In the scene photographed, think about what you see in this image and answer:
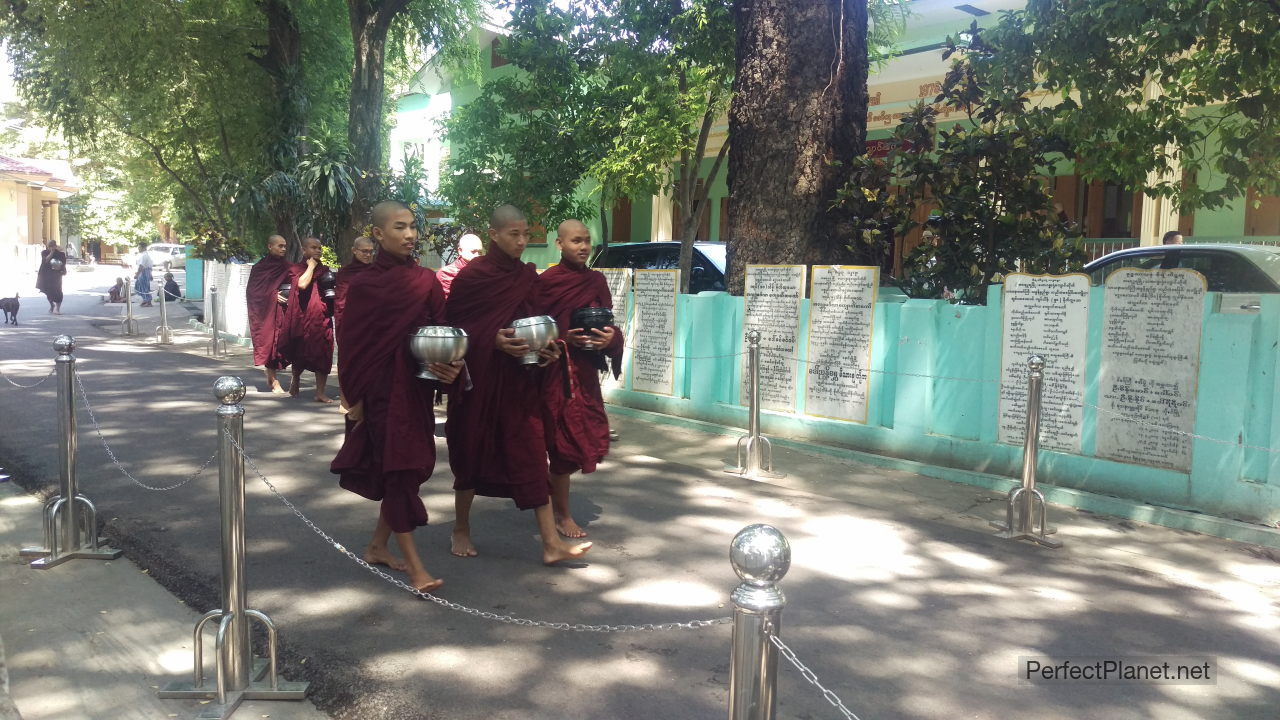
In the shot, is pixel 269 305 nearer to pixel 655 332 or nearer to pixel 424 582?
pixel 655 332

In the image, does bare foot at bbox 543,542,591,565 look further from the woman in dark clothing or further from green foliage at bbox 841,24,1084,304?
the woman in dark clothing

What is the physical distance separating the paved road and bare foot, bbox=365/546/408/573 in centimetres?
14

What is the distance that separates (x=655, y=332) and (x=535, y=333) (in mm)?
5341

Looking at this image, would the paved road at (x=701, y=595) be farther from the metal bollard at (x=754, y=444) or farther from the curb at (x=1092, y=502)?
the metal bollard at (x=754, y=444)

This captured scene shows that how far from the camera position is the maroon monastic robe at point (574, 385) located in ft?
17.7

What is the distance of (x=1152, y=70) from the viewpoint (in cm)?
745

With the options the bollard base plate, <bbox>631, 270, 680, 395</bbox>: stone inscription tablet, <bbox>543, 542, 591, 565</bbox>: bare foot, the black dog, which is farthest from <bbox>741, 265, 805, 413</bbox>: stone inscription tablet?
the black dog

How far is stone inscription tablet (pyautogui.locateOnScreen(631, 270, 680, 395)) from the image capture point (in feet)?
32.9

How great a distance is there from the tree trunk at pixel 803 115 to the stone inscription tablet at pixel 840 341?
870mm

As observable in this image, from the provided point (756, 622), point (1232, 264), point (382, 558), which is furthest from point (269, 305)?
point (756, 622)

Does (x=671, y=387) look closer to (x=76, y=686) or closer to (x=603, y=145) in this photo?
(x=603, y=145)

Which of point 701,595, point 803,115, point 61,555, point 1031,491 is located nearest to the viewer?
point 701,595

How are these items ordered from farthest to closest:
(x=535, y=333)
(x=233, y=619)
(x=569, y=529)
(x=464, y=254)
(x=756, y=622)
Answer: (x=464, y=254) → (x=569, y=529) → (x=535, y=333) → (x=233, y=619) → (x=756, y=622)

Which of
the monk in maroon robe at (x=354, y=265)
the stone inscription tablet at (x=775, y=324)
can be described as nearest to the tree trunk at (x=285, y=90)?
the monk in maroon robe at (x=354, y=265)
